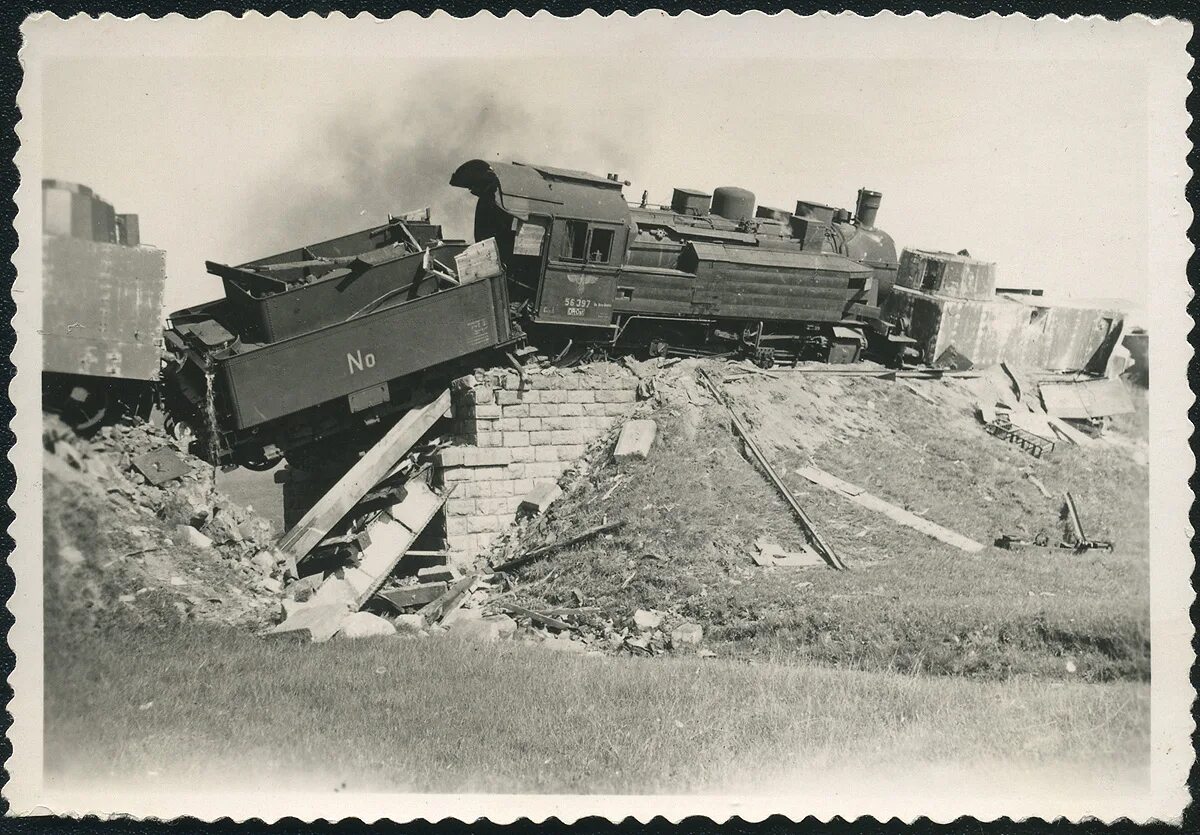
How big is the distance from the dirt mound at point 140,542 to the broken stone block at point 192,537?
0.04ft

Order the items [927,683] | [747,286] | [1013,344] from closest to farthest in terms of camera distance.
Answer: [927,683] → [747,286] → [1013,344]

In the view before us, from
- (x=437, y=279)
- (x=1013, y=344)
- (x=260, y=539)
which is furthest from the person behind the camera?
(x=1013, y=344)

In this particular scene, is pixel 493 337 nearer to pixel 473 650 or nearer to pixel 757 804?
pixel 473 650

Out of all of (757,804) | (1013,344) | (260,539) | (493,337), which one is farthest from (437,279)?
(1013,344)

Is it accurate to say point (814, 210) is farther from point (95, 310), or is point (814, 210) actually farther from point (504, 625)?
point (95, 310)

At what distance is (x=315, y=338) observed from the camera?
35.1 ft

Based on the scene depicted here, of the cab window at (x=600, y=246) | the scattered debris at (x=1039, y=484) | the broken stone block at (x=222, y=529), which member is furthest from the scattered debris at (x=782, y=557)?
the broken stone block at (x=222, y=529)

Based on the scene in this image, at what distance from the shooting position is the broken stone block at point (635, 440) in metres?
11.8

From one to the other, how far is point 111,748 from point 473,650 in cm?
321

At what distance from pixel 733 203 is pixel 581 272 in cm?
357

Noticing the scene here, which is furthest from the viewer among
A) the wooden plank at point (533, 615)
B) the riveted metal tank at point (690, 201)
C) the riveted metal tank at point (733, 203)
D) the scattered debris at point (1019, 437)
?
the riveted metal tank at point (733, 203)

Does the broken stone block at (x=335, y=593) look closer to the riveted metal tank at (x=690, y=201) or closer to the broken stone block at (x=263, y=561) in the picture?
the broken stone block at (x=263, y=561)

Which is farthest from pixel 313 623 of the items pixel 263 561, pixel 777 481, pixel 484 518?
pixel 777 481

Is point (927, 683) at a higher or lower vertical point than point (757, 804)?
higher
